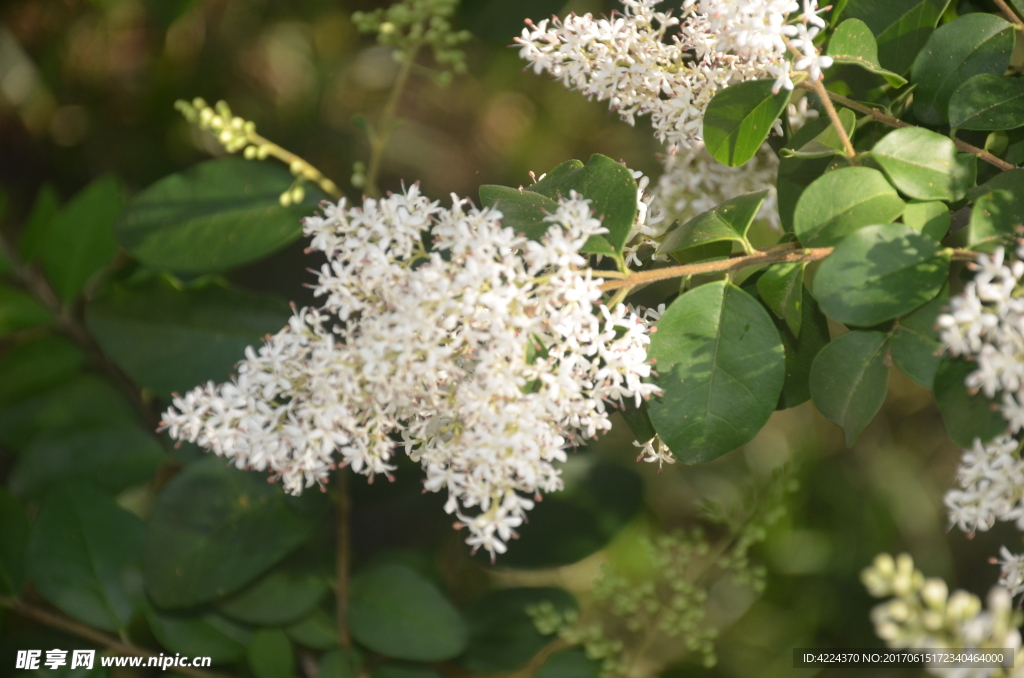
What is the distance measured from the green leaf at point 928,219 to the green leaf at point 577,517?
63 centimetres

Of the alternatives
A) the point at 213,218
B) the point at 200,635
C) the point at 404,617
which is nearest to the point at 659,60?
the point at 213,218

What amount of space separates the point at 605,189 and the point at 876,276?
0.24 m

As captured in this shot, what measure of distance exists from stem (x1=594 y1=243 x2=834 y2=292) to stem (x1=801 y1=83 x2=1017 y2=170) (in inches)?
5.8

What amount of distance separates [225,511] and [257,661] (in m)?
0.20

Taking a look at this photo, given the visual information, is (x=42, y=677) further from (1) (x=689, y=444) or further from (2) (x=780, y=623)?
(2) (x=780, y=623)

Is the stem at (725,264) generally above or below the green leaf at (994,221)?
below

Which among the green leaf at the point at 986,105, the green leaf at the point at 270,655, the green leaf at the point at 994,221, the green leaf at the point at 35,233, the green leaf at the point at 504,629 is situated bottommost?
the green leaf at the point at 504,629

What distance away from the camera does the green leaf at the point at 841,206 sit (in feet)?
1.98

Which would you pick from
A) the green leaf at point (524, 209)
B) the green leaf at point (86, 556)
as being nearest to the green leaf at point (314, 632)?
the green leaf at point (86, 556)

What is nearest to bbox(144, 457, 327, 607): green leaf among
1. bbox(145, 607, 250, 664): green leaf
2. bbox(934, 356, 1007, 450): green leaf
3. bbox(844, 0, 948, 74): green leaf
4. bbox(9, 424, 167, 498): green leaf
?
bbox(145, 607, 250, 664): green leaf

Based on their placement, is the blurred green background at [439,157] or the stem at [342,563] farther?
the blurred green background at [439,157]

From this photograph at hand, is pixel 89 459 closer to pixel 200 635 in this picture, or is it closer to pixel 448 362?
pixel 200 635

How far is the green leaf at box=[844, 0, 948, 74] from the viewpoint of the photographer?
27.4 inches

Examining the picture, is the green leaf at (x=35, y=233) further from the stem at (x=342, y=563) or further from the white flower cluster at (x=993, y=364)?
the white flower cluster at (x=993, y=364)
